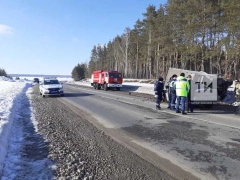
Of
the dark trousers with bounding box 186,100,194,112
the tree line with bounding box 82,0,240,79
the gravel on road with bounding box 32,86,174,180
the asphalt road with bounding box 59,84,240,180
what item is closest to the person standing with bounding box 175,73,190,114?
the dark trousers with bounding box 186,100,194,112

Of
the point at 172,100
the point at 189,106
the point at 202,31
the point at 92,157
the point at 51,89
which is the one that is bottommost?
the point at 92,157

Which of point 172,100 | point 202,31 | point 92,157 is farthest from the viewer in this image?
Result: point 202,31

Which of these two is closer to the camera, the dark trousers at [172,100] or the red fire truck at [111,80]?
the dark trousers at [172,100]

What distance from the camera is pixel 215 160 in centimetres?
475

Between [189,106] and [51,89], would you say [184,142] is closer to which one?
[189,106]

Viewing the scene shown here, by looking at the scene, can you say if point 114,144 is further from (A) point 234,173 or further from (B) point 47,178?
(A) point 234,173

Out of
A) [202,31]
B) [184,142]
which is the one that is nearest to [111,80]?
[202,31]

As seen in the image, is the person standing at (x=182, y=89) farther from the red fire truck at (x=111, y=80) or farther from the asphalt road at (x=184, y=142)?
the red fire truck at (x=111, y=80)

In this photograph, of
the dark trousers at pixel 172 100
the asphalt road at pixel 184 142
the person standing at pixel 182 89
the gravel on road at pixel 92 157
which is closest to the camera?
the gravel on road at pixel 92 157

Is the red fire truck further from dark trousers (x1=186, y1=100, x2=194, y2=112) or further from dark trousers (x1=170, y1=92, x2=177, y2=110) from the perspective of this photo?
dark trousers (x1=186, y1=100, x2=194, y2=112)

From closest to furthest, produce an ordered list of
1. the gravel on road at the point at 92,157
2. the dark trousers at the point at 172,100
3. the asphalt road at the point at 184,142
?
the gravel on road at the point at 92,157 → the asphalt road at the point at 184,142 → the dark trousers at the point at 172,100

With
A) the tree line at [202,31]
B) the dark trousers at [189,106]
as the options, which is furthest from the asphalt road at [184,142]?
the tree line at [202,31]

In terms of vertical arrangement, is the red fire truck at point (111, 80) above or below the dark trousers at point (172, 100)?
above

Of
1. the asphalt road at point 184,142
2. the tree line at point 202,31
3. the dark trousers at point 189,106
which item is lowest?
the asphalt road at point 184,142
